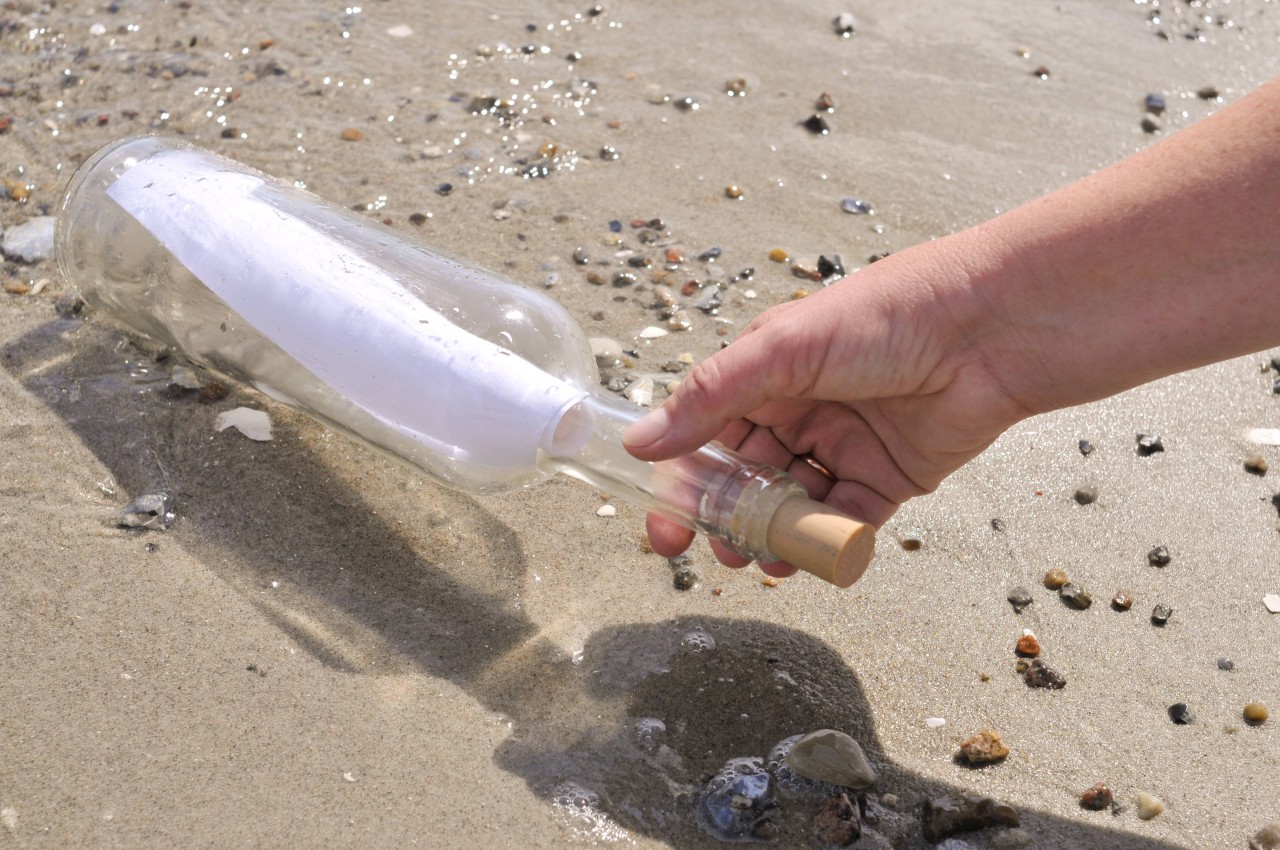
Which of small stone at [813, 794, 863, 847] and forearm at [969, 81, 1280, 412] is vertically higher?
forearm at [969, 81, 1280, 412]

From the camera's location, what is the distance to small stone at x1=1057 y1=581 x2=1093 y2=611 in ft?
7.63

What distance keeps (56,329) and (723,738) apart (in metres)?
1.83

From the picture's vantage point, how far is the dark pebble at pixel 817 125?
12.3 ft

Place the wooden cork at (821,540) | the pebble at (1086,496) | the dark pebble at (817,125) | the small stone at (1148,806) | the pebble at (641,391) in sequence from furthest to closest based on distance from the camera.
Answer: the dark pebble at (817,125)
the pebble at (641,391)
the pebble at (1086,496)
the small stone at (1148,806)
the wooden cork at (821,540)

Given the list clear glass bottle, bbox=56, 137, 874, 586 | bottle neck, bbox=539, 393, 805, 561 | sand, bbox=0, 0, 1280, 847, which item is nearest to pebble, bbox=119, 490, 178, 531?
sand, bbox=0, 0, 1280, 847

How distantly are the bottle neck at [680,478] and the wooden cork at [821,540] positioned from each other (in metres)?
0.03

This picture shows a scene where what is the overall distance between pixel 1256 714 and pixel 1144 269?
0.86m

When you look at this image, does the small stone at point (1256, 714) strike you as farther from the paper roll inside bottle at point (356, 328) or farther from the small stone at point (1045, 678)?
the paper roll inside bottle at point (356, 328)

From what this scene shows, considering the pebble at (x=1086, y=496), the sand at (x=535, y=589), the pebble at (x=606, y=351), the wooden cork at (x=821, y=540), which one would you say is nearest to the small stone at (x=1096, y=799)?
the sand at (x=535, y=589)

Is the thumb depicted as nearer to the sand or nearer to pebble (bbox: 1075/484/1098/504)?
the sand

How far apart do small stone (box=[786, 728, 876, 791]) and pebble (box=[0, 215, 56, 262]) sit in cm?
224

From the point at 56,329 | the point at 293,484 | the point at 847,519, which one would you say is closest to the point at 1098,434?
the point at 847,519

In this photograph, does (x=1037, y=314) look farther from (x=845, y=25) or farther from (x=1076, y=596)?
(x=845, y=25)

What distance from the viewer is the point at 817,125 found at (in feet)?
12.3
